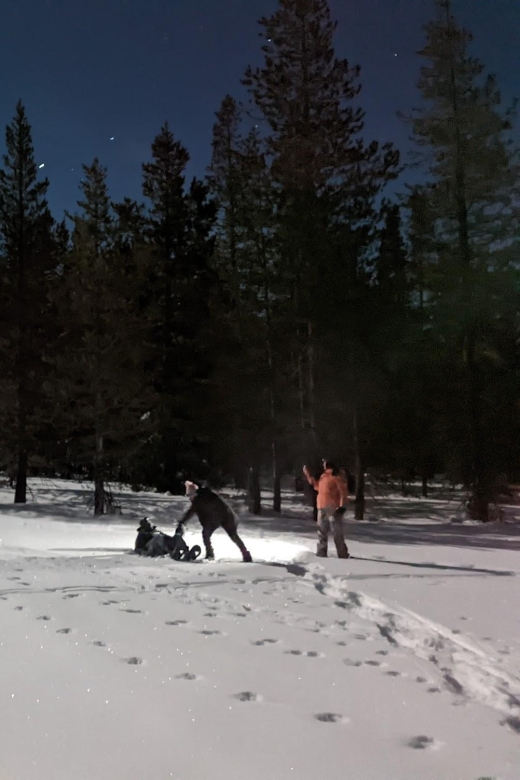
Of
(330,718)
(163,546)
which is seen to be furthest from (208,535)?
(330,718)

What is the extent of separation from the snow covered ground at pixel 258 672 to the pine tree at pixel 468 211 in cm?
1204

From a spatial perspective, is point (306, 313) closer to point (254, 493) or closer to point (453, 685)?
point (254, 493)

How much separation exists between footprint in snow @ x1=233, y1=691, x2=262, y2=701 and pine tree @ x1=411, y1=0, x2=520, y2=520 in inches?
743

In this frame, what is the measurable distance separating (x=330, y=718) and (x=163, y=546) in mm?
9409

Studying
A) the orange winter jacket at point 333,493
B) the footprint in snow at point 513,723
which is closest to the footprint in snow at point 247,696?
the footprint in snow at point 513,723

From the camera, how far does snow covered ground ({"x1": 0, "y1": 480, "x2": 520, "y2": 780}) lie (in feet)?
12.7

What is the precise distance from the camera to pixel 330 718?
14.8ft

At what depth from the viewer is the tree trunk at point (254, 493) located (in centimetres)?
2685

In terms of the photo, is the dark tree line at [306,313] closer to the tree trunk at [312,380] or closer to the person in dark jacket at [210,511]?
the tree trunk at [312,380]

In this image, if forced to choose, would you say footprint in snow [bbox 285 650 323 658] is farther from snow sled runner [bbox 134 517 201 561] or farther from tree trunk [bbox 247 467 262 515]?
tree trunk [bbox 247 467 262 515]

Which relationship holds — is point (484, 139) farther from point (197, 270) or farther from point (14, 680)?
point (14, 680)

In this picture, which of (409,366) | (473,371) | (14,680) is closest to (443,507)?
(409,366)

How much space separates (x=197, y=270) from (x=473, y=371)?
606 inches

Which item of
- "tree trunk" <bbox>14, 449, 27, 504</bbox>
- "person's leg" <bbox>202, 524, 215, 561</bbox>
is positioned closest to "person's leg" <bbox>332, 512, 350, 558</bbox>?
"person's leg" <bbox>202, 524, 215, 561</bbox>
